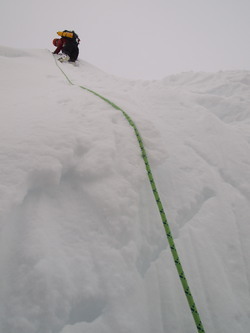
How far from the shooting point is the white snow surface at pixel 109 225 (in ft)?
3.55

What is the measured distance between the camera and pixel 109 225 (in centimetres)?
138

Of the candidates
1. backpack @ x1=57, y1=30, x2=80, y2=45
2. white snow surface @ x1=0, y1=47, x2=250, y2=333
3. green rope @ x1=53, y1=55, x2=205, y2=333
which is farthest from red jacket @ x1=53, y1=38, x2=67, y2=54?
green rope @ x1=53, y1=55, x2=205, y2=333

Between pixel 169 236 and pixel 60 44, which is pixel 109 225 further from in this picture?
pixel 60 44

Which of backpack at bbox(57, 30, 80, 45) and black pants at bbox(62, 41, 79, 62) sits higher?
backpack at bbox(57, 30, 80, 45)

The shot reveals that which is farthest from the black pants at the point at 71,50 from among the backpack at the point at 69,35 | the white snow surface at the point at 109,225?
the white snow surface at the point at 109,225

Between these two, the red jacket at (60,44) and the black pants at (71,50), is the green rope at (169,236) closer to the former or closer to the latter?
the black pants at (71,50)

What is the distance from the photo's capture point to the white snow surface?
108cm

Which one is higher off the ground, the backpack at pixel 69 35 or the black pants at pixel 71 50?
the backpack at pixel 69 35

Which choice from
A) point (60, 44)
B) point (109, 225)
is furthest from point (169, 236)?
point (60, 44)

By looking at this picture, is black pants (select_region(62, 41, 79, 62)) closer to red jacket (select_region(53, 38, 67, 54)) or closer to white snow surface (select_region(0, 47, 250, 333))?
red jacket (select_region(53, 38, 67, 54))

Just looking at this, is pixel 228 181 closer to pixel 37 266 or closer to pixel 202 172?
pixel 202 172

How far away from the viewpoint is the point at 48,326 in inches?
39.0

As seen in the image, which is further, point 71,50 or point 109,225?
point 71,50

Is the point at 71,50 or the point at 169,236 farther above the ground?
the point at 169,236
